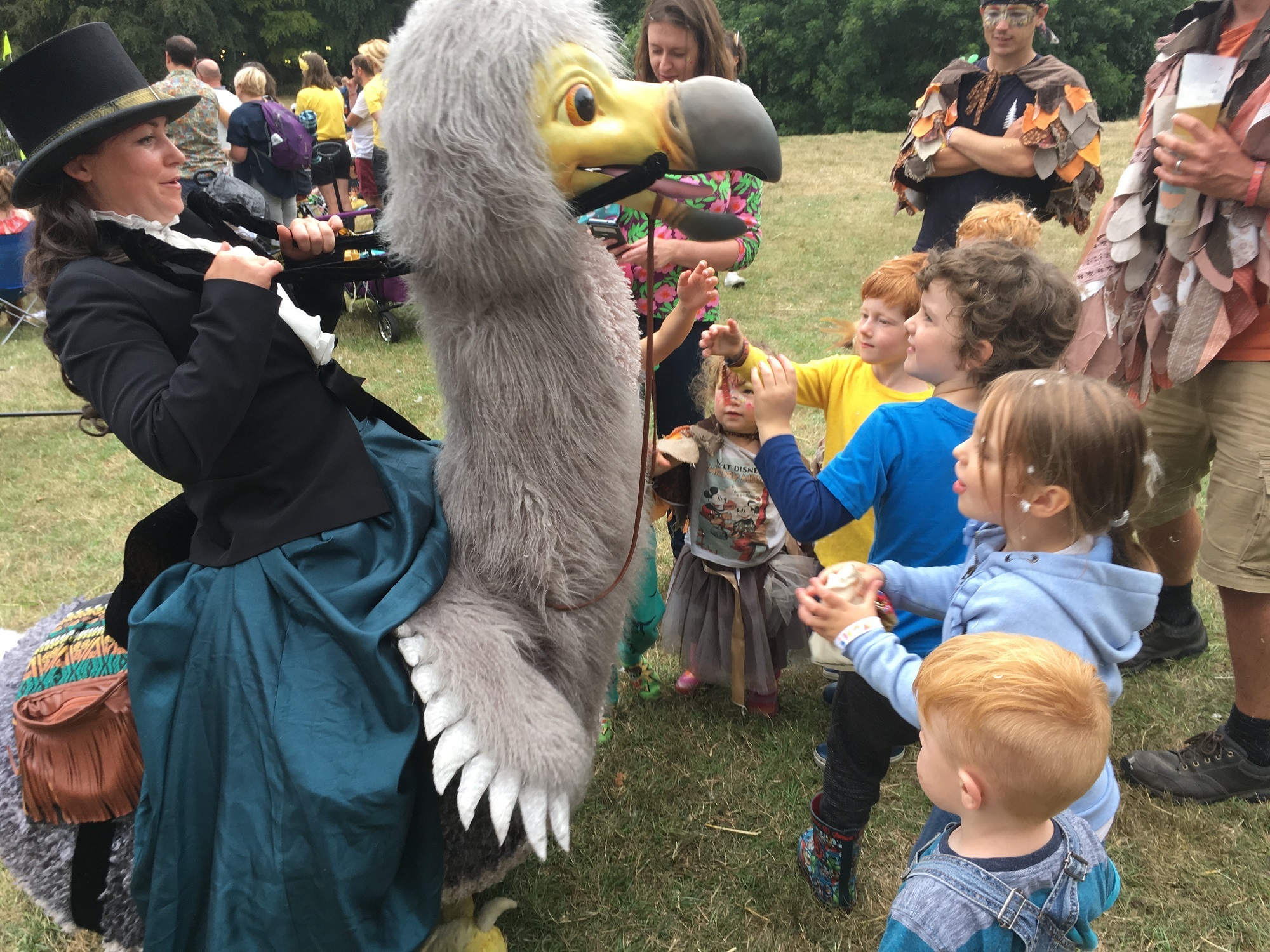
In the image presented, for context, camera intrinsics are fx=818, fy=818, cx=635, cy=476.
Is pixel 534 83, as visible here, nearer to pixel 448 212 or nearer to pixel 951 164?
pixel 448 212

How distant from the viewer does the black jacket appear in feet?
4.07

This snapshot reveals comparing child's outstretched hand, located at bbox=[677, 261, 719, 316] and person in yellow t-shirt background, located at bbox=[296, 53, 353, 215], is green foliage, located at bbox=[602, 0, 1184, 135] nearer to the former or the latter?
person in yellow t-shirt background, located at bbox=[296, 53, 353, 215]

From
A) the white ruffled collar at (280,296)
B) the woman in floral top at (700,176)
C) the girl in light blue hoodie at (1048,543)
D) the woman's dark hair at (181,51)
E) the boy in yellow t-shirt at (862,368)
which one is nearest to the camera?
the girl in light blue hoodie at (1048,543)

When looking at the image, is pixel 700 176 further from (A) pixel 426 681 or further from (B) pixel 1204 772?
(B) pixel 1204 772

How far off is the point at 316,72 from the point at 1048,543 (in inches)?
410

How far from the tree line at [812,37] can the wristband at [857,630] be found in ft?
72.9

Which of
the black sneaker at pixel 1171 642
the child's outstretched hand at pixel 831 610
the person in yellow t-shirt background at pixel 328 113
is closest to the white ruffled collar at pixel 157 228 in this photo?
the child's outstretched hand at pixel 831 610

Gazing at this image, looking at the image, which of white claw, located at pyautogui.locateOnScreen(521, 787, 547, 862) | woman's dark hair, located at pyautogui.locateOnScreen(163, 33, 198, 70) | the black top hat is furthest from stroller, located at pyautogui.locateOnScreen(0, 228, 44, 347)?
white claw, located at pyautogui.locateOnScreen(521, 787, 547, 862)

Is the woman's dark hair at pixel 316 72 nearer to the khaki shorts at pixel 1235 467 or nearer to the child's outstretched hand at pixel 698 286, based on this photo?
the child's outstretched hand at pixel 698 286

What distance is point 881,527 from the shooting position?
1792mm

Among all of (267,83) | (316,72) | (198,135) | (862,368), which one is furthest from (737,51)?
(316,72)

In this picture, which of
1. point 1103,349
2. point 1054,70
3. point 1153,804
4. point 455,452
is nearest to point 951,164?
point 1054,70

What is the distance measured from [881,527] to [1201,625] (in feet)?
6.02

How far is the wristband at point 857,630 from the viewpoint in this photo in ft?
4.45
